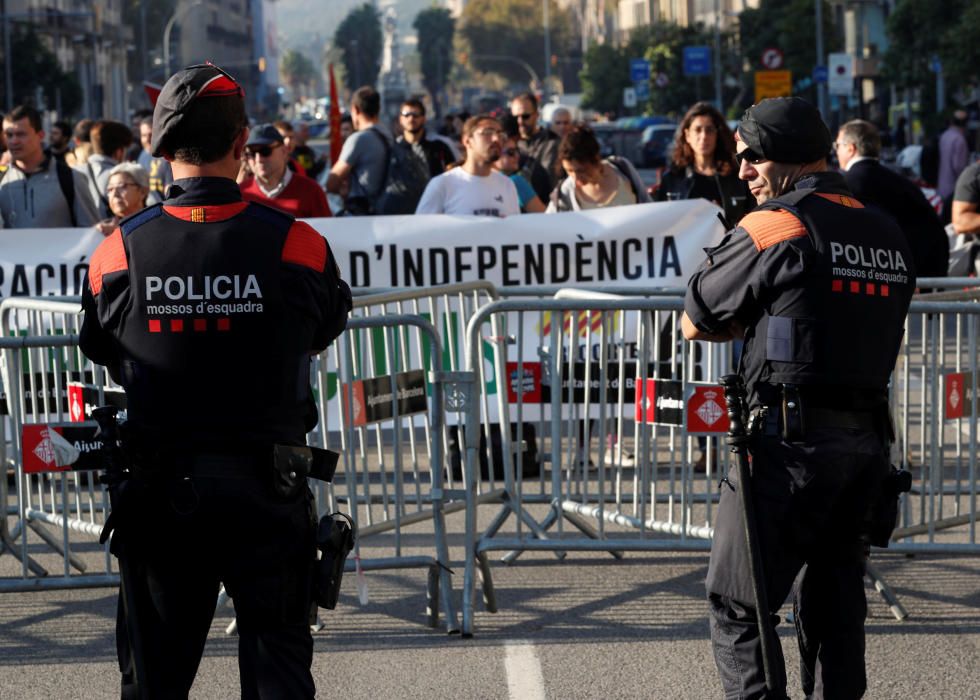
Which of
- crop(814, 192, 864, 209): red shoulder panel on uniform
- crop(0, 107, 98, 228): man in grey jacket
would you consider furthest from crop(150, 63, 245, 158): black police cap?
crop(0, 107, 98, 228): man in grey jacket

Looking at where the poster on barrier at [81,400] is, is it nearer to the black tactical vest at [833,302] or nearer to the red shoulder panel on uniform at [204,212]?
the red shoulder panel on uniform at [204,212]

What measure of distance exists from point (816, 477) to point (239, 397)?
155 cm

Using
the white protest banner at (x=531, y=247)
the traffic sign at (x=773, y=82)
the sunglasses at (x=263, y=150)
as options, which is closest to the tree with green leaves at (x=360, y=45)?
the traffic sign at (x=773, y=82)

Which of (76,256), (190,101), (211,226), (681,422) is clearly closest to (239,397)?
(211,226)

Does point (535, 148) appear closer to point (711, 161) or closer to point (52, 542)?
point (711, 161)

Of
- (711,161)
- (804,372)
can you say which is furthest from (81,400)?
(711,161)

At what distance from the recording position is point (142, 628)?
12.6 feet

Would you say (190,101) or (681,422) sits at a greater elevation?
(190,101)

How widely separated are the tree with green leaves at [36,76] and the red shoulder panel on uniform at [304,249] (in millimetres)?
66691

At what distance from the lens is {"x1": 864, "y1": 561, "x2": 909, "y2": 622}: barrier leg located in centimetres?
621

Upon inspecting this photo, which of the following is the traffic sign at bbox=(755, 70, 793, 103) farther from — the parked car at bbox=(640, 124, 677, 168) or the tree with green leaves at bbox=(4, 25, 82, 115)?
the tree with green leaves at bbox=(4, 25, 82, 115)

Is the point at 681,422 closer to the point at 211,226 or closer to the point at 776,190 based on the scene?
the point at 776,190

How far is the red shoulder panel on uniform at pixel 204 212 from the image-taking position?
382cm

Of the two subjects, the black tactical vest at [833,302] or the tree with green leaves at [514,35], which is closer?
Result: the black tactical vest at [833,302]
